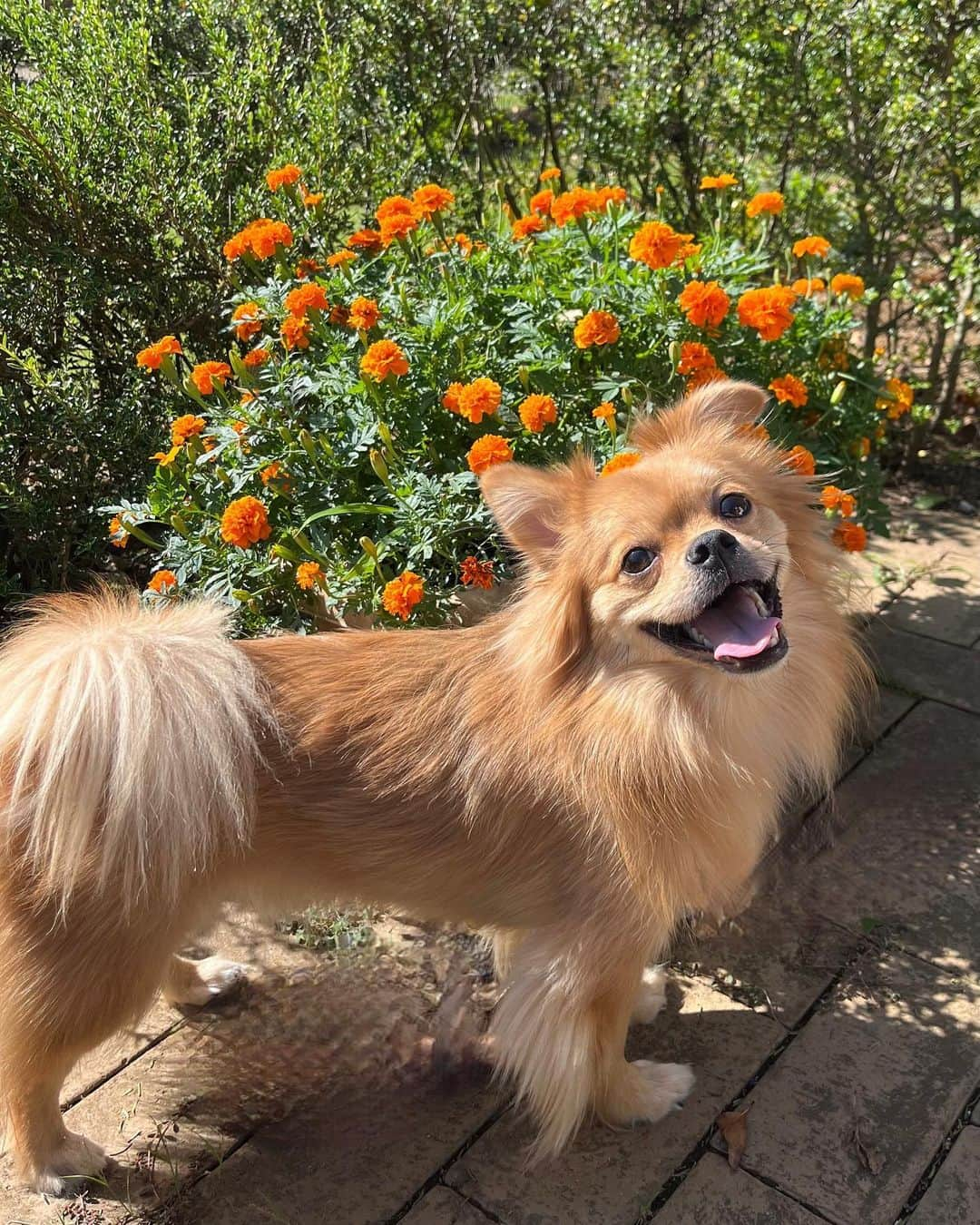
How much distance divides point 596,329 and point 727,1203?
2.27 metres

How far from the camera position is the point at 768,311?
9.91 ft

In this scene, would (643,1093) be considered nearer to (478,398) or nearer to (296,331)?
(478,398)

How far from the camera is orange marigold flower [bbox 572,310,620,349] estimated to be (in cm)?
295

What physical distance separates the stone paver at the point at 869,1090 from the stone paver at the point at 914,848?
0.15m

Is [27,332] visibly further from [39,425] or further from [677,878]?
[677,878]

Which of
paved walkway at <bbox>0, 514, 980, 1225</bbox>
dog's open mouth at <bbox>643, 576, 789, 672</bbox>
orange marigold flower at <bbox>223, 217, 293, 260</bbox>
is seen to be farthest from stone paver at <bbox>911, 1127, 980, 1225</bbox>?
orange marigold flower at <bbox>223, 217, 293, 260</bbox>

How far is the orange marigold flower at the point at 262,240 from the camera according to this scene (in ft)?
10.6

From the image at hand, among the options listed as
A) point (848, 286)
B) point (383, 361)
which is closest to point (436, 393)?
point (383, 361)

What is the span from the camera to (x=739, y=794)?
90.3 inches

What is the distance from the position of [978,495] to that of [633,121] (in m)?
2.57

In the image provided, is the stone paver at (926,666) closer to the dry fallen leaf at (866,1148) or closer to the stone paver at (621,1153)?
the stone paver at (621,1153)

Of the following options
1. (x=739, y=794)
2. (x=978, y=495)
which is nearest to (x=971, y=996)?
(x=739, y=794)

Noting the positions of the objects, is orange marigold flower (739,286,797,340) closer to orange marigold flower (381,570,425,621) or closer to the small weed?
orange marigold flower (381,570,425,621)

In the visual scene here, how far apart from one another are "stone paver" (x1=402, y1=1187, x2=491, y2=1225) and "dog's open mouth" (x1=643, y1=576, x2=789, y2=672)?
1395 millimetres
